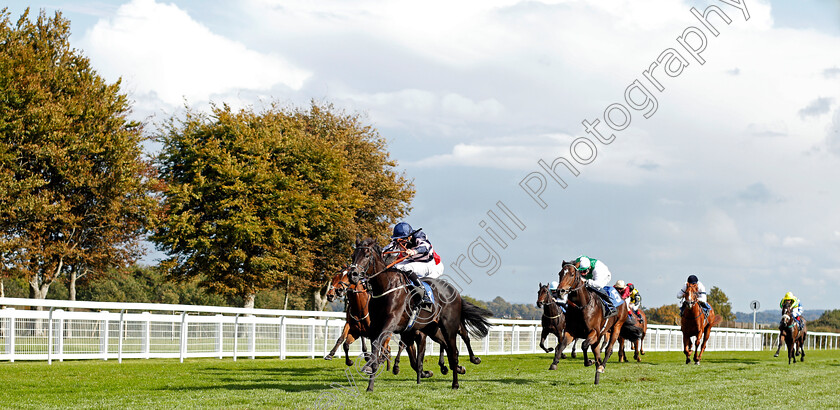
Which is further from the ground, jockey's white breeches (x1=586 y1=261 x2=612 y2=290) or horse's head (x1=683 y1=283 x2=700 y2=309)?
jockey's white breeches (x1=586 y1=261 x2=612 y2=290)

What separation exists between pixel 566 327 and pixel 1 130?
19142 mm

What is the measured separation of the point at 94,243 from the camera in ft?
97.6

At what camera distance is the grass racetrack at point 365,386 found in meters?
8.95

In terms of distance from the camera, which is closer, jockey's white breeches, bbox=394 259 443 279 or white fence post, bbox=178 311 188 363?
jockey's white breeches, bbox=394 259 443 279

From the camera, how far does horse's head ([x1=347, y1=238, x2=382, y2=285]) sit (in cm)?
949

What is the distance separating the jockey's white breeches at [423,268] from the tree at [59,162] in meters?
17.4

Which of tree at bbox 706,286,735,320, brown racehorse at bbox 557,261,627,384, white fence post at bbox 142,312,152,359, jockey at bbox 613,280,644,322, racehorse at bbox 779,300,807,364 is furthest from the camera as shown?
tree at bbox 706,286,735,320

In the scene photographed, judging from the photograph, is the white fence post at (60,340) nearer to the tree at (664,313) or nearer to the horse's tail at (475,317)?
the horse's tail at (475,317)

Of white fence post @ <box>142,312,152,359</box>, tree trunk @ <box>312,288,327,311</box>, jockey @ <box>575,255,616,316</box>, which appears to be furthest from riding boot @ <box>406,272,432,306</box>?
tree trunk @ <box>312,288,327,311</box>

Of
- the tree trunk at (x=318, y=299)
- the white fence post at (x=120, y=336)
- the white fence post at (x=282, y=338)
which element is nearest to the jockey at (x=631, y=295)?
the white fence post at (x=282, y=338)

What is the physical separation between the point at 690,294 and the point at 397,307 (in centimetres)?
1034

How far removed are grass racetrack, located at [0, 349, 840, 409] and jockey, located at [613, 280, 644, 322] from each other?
117 inches

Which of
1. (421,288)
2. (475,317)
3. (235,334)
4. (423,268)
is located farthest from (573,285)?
(235,334)

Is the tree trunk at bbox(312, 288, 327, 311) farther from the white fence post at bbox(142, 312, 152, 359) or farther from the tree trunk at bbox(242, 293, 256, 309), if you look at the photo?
the white fence post at bbox(142, 312, 152, 359)
